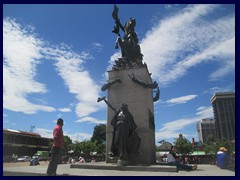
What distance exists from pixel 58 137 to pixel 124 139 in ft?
10.9

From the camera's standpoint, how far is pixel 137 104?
11.2 meters

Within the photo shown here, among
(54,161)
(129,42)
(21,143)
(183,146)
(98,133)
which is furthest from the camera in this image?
(21,143)

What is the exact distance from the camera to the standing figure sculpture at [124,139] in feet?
30.1

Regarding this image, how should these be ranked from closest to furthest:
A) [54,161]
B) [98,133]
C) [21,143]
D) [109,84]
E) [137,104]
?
1. [54,161]
2. [137,104]
3. [109,84]
4. [98,133]
5. [21,143]

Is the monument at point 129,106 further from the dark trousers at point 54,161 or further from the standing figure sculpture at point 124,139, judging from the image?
the dark trousers at point 54,161

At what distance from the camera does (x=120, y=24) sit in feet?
45.4

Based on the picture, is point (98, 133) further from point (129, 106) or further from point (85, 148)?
point (129, 106)

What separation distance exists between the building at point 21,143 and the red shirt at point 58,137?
211ft

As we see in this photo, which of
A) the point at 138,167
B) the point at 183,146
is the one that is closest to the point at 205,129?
the point at 183,146

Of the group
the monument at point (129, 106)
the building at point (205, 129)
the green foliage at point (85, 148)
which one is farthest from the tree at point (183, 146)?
the building at point (205, 129)

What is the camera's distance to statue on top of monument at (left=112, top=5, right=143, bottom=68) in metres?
12.9

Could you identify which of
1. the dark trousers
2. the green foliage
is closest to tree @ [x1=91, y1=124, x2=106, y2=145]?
the green foliage

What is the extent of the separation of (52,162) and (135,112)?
213 inches
